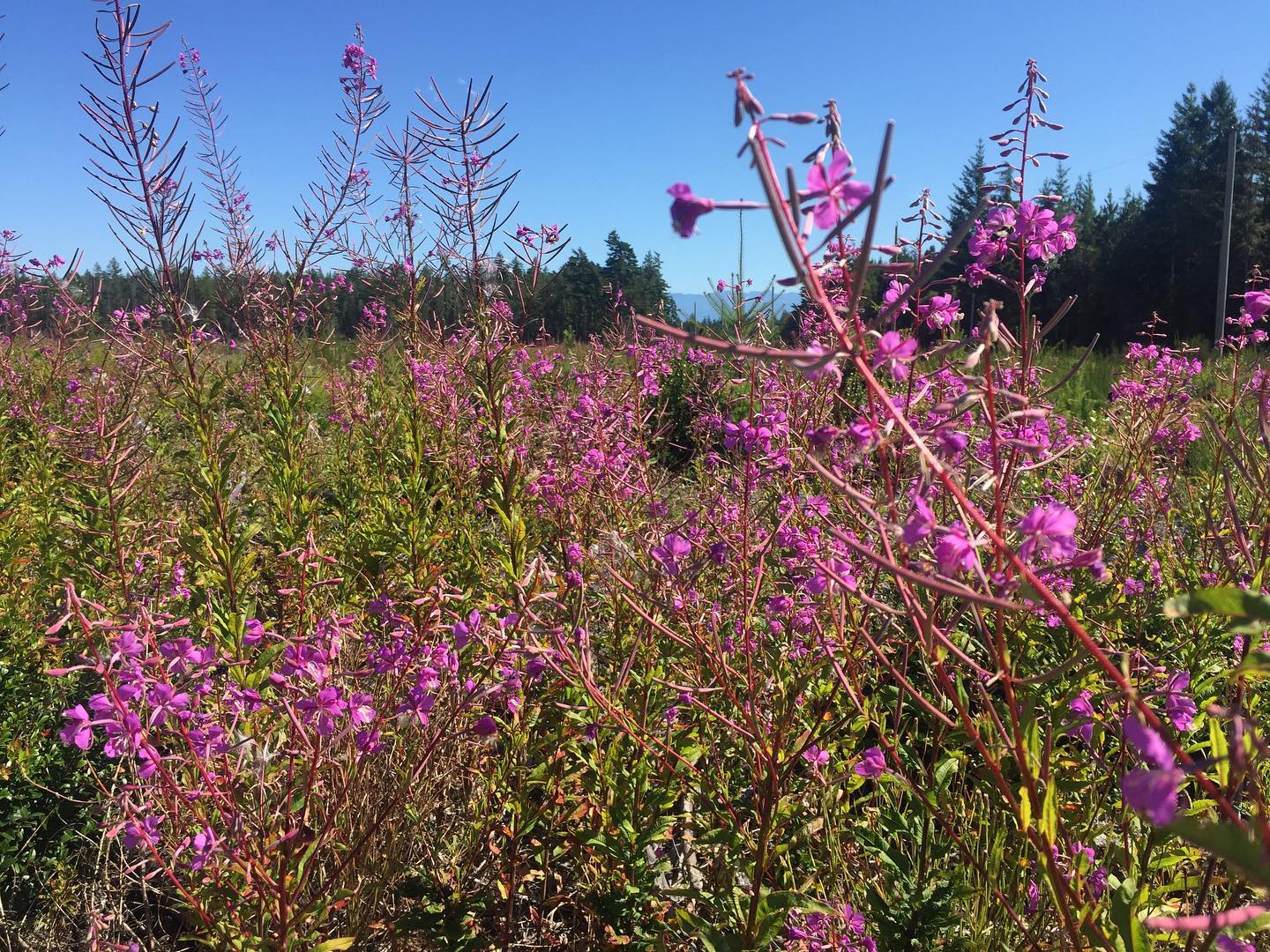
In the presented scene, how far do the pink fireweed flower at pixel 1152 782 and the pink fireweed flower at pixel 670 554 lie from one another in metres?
1.28

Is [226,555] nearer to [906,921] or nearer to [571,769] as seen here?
[571,769]

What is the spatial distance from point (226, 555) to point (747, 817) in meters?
2.06

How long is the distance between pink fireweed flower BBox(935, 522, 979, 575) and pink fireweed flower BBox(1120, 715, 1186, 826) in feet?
0.78

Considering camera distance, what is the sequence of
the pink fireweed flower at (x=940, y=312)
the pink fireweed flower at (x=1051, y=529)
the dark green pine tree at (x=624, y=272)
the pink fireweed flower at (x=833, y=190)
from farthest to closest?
the dark green pine tree at (x=624, y=272) → the pink fireweed flower at (x=940, y=312) → the pink fireweed flower at (x=1051, y=529) → the pink fireweed flower at (x=833, y=190)

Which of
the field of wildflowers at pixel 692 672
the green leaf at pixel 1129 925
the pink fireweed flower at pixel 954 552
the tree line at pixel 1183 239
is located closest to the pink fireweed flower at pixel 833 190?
the field of wildflowers at pixel 692 672

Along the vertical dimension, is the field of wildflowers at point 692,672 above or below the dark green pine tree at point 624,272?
below

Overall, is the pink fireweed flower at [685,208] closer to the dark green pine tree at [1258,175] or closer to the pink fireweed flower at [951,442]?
the pink fireweed flower at [951,442]

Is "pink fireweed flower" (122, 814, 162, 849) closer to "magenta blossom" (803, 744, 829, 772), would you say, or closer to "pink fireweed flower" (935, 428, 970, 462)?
"magenta blossom" (803, 744, 829, 772)

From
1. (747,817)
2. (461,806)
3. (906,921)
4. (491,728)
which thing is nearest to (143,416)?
(461,806)

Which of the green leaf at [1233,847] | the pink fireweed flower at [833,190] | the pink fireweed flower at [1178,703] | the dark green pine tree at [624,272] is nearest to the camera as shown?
the green leaf at [1233,847]

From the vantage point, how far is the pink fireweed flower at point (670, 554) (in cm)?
179

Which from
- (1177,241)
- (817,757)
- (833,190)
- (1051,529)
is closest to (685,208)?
(833,190)

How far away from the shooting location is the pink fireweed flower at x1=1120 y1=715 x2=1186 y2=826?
495 mm

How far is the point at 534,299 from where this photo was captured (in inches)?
123
